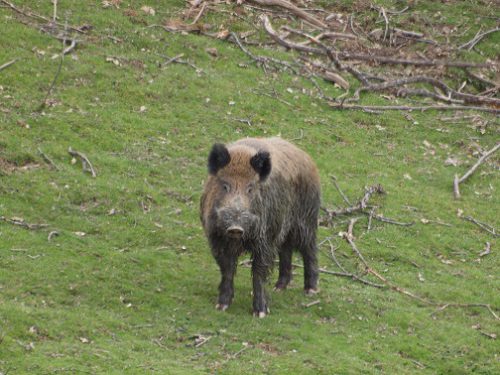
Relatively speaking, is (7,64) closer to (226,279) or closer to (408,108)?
(226,279)

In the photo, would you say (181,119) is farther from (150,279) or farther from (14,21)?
(150,279)

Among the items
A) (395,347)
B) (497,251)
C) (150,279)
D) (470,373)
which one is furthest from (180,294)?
(497,251)

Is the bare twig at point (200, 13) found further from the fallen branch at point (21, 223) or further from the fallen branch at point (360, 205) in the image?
the fallen branch at point (21, 223)

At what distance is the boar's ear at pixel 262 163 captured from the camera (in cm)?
1246

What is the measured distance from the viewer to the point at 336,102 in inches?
939

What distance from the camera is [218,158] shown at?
12.6 m

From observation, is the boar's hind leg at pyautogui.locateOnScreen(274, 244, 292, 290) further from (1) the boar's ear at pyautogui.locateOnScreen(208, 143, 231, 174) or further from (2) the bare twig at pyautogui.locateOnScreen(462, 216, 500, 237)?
(2) the bare twig at pyautogui.locateOnScreen(462, 216, 500, 237)

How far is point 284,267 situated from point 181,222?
108 inches

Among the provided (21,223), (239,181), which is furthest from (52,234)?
Result: (239,181)

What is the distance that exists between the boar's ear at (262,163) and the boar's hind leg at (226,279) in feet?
4.08

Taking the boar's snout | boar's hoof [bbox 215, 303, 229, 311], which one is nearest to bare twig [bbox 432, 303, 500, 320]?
boar's hoof [bbox 215, 303, 229, 311]

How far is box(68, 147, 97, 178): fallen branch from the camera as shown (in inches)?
693

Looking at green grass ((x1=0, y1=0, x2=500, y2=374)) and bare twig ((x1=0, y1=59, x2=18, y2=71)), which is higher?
bare twig ((x1=0, y1=59, x2=18, y2=71))

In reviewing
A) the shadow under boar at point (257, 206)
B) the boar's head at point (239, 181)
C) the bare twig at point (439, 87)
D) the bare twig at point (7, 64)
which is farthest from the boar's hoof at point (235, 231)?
the bare twig at point (439, 87)
